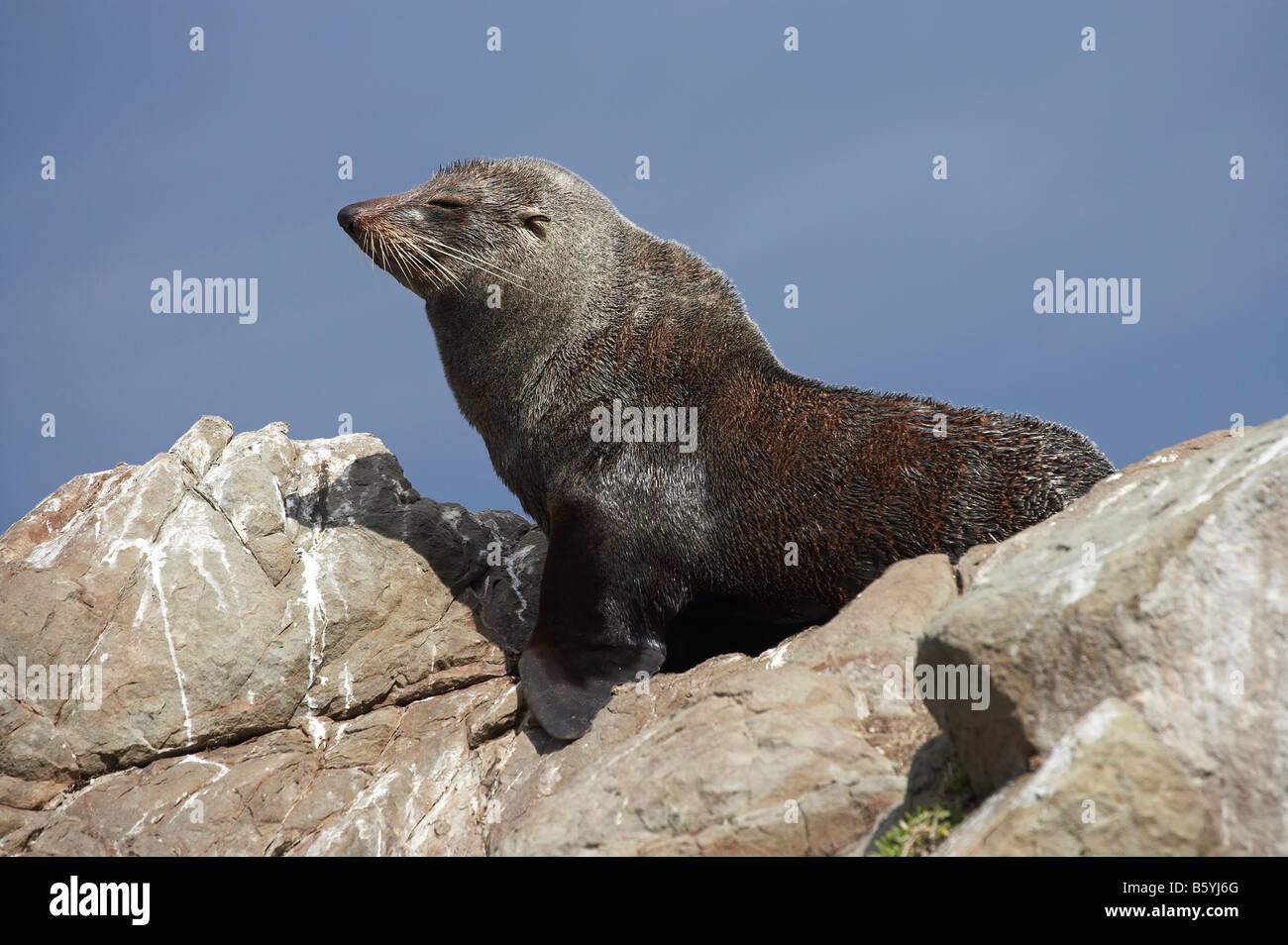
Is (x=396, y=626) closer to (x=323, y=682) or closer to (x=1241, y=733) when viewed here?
(x=323, y=682)

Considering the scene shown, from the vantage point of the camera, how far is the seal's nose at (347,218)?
10531 mm

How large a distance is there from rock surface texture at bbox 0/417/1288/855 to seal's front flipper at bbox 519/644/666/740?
0.22 metres

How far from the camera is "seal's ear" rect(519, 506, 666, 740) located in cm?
841

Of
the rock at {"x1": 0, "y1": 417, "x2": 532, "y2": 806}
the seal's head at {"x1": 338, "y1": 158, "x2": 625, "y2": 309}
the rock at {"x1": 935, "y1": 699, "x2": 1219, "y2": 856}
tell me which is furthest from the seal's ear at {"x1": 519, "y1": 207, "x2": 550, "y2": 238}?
the rock at {"x1": 935, "y1": 699, "x2": 1219, "y2": 856}

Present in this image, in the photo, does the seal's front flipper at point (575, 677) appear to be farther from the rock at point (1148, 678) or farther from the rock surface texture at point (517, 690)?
the rock at point (1148, 678)

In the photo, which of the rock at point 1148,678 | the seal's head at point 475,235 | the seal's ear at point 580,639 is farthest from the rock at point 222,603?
the rock at point 1148,678

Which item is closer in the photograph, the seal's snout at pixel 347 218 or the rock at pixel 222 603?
the rock at pixel 222 603

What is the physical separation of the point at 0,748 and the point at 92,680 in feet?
2.81

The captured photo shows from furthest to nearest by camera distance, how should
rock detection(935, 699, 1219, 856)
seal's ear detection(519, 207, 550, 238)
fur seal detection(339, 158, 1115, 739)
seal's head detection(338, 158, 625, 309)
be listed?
seal's ear detection(519, 207, 550, 238), seal's head detection(338, 158, 625, 309), fur seal detection(339, 158, 1115, 739), rock detection(935, 699, 1219, 856)

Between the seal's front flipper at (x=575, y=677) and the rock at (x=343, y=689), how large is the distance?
170mm

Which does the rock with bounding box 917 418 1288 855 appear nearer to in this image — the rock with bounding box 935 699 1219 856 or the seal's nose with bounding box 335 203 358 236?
the rock with bounding box 935 699 1219 856

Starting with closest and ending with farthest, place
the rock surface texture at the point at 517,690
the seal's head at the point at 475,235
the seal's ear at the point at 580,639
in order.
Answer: the rock surface texture at the point at 517,690 → the seal's ear at the point at 580,639 → the seal's head at the point at 475,235
